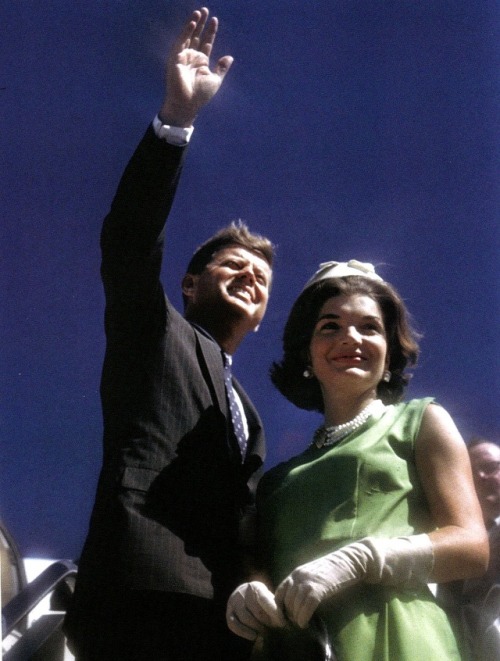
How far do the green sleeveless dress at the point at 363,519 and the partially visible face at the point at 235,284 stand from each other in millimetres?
726

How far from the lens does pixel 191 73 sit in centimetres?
243

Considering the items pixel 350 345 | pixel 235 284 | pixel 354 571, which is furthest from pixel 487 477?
pixel 354 571

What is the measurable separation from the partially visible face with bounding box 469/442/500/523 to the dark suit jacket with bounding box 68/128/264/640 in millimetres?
1735

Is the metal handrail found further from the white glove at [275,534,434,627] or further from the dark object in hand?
the white glove at [275,534,434,627]

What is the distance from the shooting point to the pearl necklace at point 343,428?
7.54 ft

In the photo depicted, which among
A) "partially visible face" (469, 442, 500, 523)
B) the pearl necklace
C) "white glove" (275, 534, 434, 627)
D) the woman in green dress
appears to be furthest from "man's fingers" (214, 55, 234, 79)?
"partially visible face" (469, 442, 500, 523)

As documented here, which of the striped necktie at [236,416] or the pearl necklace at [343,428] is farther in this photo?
the striped necktie at [236,416]

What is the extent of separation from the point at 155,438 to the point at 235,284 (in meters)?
0.86

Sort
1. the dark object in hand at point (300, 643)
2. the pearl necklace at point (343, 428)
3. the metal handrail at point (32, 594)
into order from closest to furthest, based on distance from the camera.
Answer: the dark object in hand at point (300, 643) < the pearl necklace at point (343, 428) < the metal handrail at point (32, 594)

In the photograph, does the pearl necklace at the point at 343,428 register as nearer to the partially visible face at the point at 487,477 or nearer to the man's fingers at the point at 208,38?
the man's fingers at the point at 208,38

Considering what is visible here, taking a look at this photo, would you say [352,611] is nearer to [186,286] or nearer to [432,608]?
[432,608]

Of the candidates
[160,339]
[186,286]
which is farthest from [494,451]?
[160,339]

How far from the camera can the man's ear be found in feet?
10.1

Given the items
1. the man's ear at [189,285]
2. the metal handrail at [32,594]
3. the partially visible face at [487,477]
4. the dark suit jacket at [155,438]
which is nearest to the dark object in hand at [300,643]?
→ the dark suit jacket at [155,438]
